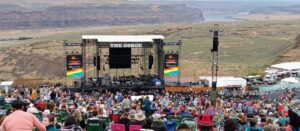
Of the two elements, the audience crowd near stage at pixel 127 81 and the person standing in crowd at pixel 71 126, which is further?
the audience crowd near stage at pixel 127 81

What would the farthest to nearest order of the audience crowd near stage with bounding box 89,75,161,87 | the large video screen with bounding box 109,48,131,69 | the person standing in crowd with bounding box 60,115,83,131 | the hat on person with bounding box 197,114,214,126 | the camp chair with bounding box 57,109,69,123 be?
1. the large video screen with bounding box 109,48,131,69
2. the audience crowd near stage with bounding box 89,75,161,87
3. the camp chair with bounding box 57,109,69,123
4. the hat on person with bounding box 197,114,214,126
5. the person standing in crowd with bounding box 60,115,83,131

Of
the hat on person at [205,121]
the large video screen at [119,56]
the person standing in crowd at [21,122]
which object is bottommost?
the hat on person at [205,121]

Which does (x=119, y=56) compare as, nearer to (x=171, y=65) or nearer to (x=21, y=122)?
(x=171, y=65)

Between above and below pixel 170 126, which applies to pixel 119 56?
above

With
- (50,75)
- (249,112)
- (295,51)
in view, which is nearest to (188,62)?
(295,51)

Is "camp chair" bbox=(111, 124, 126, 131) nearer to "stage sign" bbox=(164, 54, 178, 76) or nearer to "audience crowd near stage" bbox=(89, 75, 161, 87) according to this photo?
"audience crowd near stage" bbox=(89, 75, 161, 87)

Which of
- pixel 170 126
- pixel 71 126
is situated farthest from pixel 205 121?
pixel 71 126

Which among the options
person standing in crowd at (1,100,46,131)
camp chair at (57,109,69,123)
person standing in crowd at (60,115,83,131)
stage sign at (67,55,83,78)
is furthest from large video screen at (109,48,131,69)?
person standing in crowd at (1,100,46,131)

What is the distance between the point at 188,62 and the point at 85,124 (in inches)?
2401

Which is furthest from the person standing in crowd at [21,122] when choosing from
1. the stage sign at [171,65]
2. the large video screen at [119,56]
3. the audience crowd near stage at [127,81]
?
the stage sign at [171,65]

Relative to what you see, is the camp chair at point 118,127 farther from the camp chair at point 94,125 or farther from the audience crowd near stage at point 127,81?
the audience crowd near stage at point 127,81

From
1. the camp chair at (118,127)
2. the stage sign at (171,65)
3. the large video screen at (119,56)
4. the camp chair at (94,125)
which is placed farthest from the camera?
the stage sign at (171,65)

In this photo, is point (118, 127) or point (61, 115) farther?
point (61, 115)

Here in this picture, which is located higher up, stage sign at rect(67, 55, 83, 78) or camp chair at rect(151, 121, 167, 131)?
stage sign at rect(67, 55, 83, 78)
